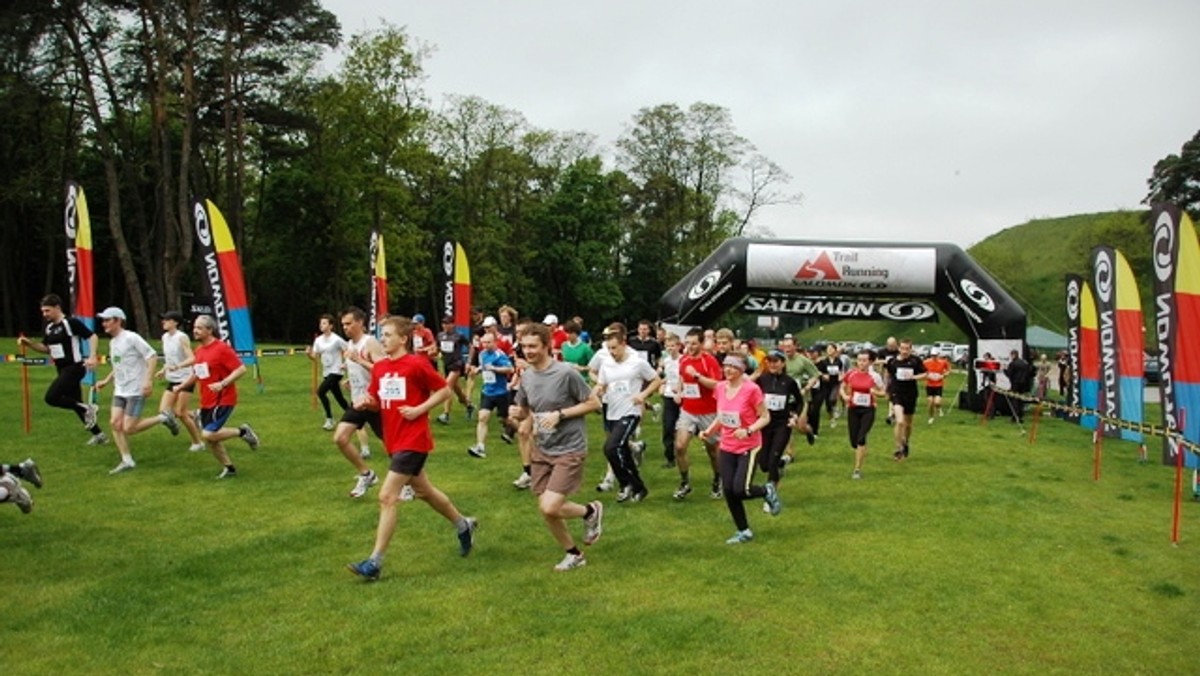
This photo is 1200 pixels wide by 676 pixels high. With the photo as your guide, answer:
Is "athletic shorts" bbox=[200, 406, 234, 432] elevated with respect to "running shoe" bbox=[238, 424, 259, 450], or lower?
elevated

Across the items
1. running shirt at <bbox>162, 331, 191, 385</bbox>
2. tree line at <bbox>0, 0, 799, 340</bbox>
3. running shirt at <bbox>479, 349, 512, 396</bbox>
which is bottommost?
running shirt at <bbox>479, 349, 512, 396</bbox>

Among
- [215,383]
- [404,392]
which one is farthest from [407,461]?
[215,383]

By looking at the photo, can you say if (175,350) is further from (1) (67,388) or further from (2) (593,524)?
(2) (593,524)

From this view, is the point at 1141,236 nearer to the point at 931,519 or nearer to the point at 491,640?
the point at 931,519

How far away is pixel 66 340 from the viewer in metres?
12.2

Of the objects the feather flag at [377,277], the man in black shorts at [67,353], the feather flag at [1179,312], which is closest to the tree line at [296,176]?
the feather flag at [377,277]

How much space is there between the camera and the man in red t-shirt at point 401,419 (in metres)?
6.71

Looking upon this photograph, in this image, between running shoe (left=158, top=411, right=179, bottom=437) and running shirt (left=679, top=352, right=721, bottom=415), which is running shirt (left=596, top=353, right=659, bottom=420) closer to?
running shirt (left=679, top=352, right=721, bottom=415)

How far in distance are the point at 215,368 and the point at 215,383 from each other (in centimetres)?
18

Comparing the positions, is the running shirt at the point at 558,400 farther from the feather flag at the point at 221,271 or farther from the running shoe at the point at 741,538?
the feather flag at the point at 221,271

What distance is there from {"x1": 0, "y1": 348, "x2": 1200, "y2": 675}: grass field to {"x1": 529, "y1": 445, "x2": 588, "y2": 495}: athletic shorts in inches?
26.1

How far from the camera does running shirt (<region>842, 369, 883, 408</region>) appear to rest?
1220 cm

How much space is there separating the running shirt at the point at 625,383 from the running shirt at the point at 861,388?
3849 millimetres

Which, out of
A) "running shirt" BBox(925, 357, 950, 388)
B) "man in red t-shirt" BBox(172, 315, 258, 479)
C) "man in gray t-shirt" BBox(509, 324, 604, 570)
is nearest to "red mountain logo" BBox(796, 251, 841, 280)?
"running shirt" BBox(925, 357, 950, 388)
